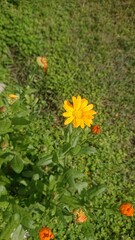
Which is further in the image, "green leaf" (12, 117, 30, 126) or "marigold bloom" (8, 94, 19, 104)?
"marigold bloom" (8, 94, 19, 104)

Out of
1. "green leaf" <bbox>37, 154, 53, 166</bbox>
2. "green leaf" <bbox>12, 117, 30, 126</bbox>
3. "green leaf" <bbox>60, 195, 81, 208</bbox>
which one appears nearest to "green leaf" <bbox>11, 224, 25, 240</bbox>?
"green leaf" <bbox>60, 195, 81, 208</bbox>

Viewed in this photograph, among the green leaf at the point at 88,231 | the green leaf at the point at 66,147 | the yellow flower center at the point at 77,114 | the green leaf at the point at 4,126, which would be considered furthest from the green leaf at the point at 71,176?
the green leaf at the point at 4,126

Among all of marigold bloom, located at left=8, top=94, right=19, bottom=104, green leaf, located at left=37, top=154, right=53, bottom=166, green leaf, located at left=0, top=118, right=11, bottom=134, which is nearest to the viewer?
green leaf, located at left=0, top=118, right=11, bottom=134

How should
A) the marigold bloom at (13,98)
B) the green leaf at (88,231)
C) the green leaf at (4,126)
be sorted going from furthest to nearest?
the marigold bloom at (13,98), the green leaf at (88,231), the green leaf at (4,126)

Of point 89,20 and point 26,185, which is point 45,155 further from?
point 89,20

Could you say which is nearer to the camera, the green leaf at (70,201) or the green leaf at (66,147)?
the green leaf at (70,201)

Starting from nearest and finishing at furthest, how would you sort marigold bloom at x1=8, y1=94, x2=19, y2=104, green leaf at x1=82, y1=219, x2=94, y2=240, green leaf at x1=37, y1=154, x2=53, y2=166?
green leaf at x1=82, y1=219, x2=94, y2=240
green leaf at x1=37, y1=154, x2=53, y2=166
marigold bloom at x1=8, y1=94, x2=19, y2=104

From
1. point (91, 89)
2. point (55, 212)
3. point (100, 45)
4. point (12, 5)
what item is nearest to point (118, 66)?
point (100, 45)

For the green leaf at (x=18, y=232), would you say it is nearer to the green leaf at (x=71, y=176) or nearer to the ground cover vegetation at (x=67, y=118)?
the ground cover vegetation at (x=67, y=118)

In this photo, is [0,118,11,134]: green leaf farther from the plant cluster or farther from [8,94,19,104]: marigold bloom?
[8,94,19,104]: marigold bloom
